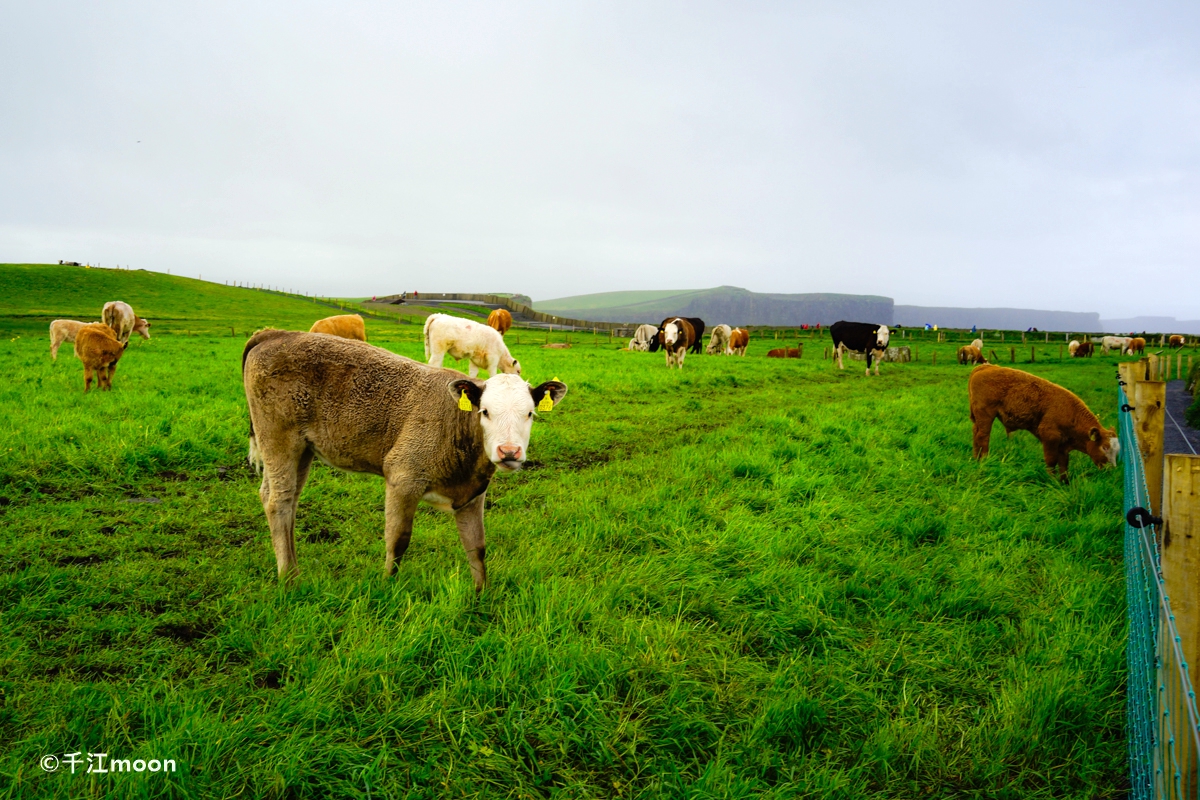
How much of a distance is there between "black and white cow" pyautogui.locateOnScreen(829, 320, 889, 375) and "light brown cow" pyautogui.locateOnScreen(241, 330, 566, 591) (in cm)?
2353

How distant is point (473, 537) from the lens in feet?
14.6

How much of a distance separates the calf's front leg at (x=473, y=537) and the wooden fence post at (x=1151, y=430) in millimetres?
6476

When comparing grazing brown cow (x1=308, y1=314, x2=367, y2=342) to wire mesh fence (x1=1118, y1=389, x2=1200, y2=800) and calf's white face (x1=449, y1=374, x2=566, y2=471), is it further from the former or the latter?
wire mesh fence (x1=1118, y1=389, x2=1200, y2=800)

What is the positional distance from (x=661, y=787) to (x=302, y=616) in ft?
8.07

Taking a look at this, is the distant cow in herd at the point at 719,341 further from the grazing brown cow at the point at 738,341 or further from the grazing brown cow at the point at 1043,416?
the grazing brown cow at the point at 1043,416

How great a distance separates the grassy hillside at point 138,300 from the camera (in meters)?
46.4

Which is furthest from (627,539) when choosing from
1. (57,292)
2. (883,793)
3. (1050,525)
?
(57,292)

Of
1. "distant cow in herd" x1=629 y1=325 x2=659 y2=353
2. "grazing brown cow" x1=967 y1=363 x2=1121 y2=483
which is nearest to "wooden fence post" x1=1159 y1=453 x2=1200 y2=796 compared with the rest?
"grazing brown cow" x1=967 y1=363 x2=1121 y2=483

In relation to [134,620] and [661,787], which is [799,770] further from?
[134,620]

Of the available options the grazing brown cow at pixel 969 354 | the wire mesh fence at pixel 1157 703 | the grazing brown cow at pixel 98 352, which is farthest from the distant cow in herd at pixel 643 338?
the wire mesh fence at pixel 1157 703

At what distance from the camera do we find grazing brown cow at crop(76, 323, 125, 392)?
11.3 meters

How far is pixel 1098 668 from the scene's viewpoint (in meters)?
3.62

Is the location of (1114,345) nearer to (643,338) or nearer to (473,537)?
(643,338)

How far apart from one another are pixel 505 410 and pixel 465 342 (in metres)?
11.4
